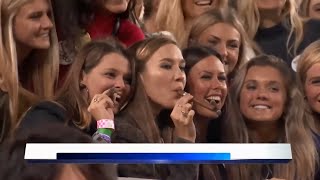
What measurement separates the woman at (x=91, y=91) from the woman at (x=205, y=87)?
13 cm

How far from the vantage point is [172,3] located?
58.2 inches

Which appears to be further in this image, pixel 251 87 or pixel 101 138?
pixel 251 87

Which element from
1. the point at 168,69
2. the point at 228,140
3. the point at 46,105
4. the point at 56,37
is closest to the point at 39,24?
the point at 56,37

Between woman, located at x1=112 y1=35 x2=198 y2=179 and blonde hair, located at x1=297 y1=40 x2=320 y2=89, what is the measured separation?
9.8 inches

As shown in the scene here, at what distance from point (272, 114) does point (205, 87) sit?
15cm

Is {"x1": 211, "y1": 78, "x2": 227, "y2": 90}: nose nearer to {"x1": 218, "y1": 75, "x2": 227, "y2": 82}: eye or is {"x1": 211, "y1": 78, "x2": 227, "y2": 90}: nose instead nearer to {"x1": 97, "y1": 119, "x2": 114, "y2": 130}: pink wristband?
{"x1": 218, "y1": 75, "x2": 227, "y2": 82}: eye

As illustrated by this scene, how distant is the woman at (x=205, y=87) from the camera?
1.44 metres

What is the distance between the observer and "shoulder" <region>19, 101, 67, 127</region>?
139 centimetres

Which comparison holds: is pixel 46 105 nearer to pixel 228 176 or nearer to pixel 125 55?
pixel 125 55

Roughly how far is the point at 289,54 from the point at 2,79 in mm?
596

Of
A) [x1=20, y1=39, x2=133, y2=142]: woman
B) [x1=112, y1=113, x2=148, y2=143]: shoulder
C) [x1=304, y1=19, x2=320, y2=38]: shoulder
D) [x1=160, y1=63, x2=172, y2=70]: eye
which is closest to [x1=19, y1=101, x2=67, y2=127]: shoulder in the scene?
[x1=20, y1=39, x2=133, y2=142]: woman

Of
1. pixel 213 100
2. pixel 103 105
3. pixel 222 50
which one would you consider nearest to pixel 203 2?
pixel 222 50

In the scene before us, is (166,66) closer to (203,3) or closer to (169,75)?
(169,75)

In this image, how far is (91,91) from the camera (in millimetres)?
1409
